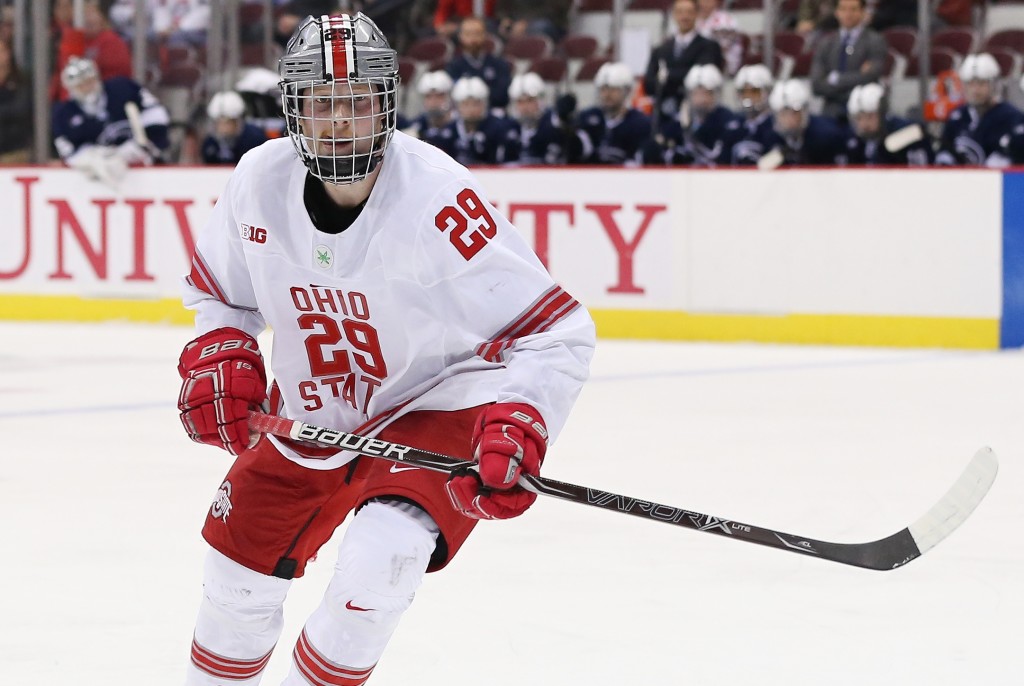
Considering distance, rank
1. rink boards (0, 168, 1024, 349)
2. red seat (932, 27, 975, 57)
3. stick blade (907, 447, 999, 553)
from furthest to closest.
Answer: red seat (932, 27, 975, 57)
rink boards (0, 168, 1024, 349)
stick blade (907, 447, 999, 553)

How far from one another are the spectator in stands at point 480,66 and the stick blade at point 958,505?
24.6 ft

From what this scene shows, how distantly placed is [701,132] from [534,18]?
7.22 ft

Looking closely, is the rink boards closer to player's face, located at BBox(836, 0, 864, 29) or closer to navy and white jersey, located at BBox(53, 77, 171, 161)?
navy and white jersey, located at BBox(53, 77, 171, 161)

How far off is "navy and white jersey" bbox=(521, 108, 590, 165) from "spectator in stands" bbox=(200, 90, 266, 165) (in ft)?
5.14

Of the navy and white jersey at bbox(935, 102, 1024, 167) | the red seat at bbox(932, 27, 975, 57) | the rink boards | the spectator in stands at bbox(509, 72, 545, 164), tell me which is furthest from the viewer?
the red seat at bbox(932, 27, 975, 57)

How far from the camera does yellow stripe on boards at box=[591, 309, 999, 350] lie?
7.72 m

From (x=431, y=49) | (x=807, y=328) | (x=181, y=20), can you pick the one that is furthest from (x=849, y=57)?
(x=181, y=20)

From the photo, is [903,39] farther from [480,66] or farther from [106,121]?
[106,121]

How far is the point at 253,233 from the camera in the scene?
2365 millimetres

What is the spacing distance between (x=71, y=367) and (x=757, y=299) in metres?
3.09

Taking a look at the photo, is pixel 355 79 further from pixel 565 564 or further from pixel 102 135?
pixel 102 135

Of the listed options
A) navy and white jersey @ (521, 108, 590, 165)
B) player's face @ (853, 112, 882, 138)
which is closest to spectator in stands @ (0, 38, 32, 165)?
navy and white jersey @ (521, 108, 590, 165)

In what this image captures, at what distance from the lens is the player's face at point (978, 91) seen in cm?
859

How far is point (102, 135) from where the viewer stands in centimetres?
979
